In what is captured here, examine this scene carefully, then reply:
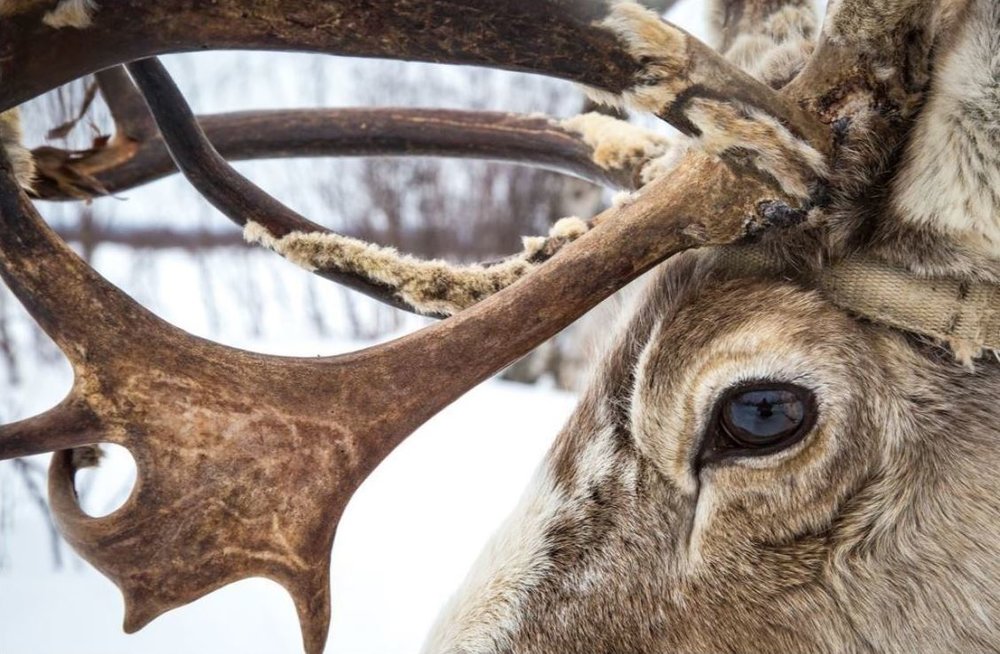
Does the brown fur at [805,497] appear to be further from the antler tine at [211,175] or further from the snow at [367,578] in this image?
the snow at [367,578]

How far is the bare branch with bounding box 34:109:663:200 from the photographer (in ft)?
7.72

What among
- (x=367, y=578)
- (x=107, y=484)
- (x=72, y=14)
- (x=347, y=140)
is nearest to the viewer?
(x=72, y=14)

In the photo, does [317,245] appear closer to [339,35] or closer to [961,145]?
[339,35]

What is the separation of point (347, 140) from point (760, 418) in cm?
133

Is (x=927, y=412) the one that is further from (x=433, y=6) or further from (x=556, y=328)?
(x=433, y=6)

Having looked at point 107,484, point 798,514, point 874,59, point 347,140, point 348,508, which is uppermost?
point 874,59

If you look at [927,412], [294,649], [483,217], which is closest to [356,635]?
[294,649]

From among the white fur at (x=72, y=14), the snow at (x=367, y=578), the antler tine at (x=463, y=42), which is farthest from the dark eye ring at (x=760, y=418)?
the snow at (x=367, y=578)

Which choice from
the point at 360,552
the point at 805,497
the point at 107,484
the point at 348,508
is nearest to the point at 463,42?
the point at 805,497

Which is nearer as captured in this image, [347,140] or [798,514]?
[798,514]

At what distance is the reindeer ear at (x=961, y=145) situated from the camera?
49.4 inches

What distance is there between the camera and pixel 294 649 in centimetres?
329

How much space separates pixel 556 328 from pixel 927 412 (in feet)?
1.93

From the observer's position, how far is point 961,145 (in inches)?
51.3
